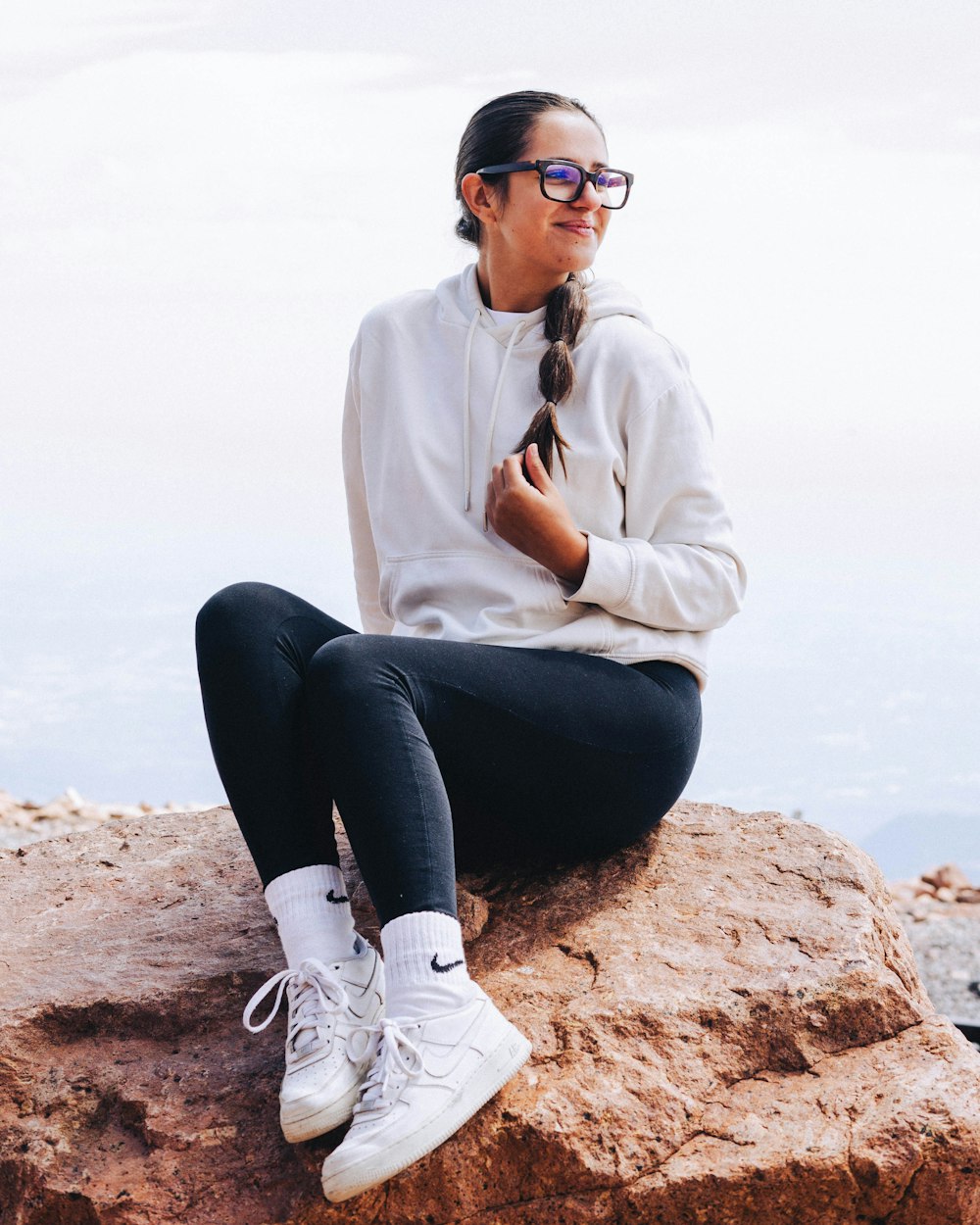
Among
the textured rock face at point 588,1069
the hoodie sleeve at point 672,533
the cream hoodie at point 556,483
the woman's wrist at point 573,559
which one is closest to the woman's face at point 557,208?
the cream hoodie at point 556,483

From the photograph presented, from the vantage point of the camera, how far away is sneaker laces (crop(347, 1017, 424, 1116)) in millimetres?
1772

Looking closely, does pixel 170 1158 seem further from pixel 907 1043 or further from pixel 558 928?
pixel 907 1043

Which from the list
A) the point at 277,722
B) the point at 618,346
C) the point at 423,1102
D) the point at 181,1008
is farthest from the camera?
the point at 618,346

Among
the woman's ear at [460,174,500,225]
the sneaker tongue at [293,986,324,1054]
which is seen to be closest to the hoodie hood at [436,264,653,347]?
the woman's ear at [460,174,500,225]

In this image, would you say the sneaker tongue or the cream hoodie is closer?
the sneaker tongue

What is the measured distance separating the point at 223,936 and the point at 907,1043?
1.21 meters

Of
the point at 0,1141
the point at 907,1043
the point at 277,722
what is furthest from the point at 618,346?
the point at 0,1141

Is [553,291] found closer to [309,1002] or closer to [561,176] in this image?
[561,176]

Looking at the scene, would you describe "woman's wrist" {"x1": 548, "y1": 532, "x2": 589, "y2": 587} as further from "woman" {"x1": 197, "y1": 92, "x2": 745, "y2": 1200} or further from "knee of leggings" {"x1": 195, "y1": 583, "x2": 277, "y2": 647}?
"knee of leggings" {"x1": 195, "y1": 583, "x2": 277, "y2": 647}

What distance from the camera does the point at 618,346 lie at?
2.38 m

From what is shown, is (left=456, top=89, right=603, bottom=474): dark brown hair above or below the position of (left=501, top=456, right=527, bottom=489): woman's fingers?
above

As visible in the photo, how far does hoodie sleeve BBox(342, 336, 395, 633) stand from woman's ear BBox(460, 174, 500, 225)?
517mm

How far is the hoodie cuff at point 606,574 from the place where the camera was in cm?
220

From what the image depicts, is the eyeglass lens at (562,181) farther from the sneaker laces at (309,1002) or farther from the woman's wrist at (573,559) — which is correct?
the sneaker laces at (309,1002)
